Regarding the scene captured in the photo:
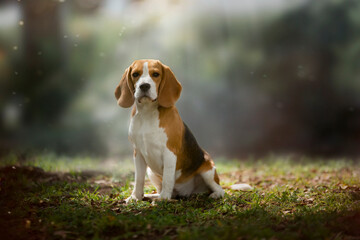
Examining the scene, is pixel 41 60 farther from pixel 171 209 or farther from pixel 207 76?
pixel 171 209

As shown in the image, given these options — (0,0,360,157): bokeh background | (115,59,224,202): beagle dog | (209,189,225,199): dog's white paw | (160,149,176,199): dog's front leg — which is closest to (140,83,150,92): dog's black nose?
(115,59,224,202): beagle dog

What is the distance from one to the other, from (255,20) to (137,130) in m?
9.99

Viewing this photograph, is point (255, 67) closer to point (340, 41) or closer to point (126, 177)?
point (340, 41)

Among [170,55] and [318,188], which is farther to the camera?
[170,55]

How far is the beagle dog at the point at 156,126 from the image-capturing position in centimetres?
465

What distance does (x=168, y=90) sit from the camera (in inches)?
188

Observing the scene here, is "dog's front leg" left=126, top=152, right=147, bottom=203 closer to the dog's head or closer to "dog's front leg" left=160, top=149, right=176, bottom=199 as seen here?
"dog's front leg" left=160, top=149, right=176, bottom=199

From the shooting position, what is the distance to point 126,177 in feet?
22.4

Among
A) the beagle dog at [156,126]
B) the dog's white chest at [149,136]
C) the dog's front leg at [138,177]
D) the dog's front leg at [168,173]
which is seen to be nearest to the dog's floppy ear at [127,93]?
the beagle dog at [156,126]

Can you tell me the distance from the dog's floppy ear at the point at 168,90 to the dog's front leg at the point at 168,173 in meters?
0.62

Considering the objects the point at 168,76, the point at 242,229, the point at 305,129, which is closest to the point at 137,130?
the point at 168,76

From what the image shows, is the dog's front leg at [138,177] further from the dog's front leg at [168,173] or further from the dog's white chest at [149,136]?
the dog's front leg at [168,173]

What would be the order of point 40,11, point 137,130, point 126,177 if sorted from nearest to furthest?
point 137,130 < point 126,177 < point 40,11

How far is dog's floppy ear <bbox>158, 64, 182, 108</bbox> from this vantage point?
472 centimetres
